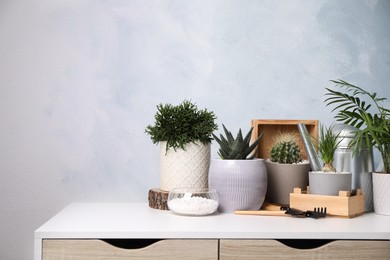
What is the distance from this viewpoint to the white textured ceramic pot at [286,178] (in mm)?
1589

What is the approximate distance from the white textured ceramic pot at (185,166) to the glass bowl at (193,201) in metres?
0.10

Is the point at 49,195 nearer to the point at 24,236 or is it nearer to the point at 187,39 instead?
the point at 24,236

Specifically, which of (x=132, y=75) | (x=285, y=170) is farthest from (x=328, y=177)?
(x=132, y=75)

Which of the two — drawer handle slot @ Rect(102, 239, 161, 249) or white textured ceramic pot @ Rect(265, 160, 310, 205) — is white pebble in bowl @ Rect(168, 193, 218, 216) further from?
white textured ceramic pot @ Rect(265, 160, 310, 205)

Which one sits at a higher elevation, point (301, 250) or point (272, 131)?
point (272, 131)

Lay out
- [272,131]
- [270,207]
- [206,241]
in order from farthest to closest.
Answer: [272,131] < [270,207] < [206,241]

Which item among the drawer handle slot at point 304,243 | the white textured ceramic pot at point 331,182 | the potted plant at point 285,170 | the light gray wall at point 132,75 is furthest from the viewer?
the light gray wall at point 132,75

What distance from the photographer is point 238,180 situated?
1.49 meters

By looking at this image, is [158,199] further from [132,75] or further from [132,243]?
[132,75]

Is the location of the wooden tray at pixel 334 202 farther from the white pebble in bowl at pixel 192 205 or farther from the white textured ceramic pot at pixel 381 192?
the white pebble in bowl at pixel 192 205

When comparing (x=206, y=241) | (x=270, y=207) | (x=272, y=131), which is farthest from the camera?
(x=272, y=131)

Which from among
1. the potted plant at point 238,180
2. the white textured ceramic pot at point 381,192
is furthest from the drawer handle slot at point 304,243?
the white textured ceramic pot at point 381,192

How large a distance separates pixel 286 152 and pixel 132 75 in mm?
602

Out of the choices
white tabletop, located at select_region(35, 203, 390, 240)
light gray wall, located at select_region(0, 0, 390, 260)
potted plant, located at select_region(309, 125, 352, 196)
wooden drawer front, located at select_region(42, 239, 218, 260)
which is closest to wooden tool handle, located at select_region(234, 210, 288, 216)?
white tabletop, located at select_region(35, 203, 390, 240)
